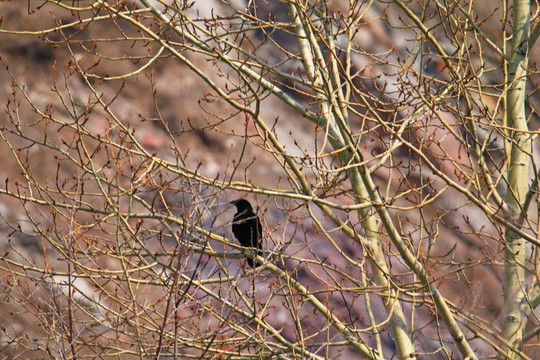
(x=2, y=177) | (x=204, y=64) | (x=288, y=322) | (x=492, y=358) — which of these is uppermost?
(x=204, y=64)

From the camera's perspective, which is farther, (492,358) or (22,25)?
(22,25)

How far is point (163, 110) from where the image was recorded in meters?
11.6

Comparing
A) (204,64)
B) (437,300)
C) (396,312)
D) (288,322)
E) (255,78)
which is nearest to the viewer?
(437,300)

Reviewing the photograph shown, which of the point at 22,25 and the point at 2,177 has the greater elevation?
the point at 22,25

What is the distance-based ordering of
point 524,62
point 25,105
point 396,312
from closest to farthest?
point 396,312
point 524,62
point 25,105

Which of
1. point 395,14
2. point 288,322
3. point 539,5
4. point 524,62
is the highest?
point 395,14

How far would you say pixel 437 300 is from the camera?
501cm

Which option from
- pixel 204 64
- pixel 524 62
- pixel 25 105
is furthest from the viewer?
pixel 204 64

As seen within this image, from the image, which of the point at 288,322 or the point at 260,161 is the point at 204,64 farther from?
the point at 288,322

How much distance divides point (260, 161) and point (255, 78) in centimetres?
579

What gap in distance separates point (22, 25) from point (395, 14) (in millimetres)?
6849

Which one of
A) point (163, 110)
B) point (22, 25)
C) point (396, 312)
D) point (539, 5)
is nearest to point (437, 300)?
point (396, 312)

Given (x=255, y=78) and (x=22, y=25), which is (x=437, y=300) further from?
(x=22, y=25)

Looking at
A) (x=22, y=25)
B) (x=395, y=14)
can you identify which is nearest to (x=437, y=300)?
(x=395, y=14)
